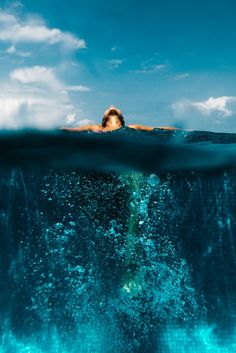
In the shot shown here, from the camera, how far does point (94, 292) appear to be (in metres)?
7.36

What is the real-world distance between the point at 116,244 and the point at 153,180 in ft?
6.41

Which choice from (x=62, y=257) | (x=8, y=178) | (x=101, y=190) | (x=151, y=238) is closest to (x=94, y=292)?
(x=62, y=257)

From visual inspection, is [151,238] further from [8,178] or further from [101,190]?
[8,178]

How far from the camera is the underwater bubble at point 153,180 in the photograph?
882cm

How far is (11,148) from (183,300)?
5.19 meters

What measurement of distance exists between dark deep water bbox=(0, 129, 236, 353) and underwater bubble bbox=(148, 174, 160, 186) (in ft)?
0.08

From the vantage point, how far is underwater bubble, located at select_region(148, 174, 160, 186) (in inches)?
347

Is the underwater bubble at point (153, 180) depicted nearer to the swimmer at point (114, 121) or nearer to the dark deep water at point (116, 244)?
the dark deep water at point (116, 244)

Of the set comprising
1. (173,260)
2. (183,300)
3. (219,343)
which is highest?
(173,260)

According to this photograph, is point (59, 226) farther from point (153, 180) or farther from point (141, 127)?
point (141, 127)

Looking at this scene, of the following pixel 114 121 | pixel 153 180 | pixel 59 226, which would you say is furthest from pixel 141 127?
pixel 59 226

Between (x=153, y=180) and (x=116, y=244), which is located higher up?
(x=153, y=180)

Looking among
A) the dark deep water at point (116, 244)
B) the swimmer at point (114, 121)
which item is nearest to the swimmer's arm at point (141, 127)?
the swimmer at point (114, 121)

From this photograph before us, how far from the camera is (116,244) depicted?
8.02 m
